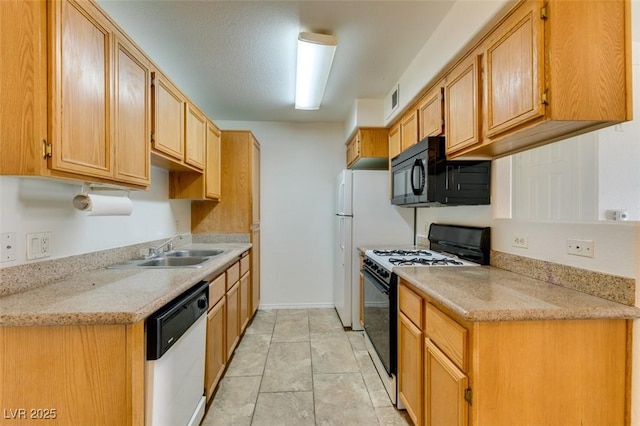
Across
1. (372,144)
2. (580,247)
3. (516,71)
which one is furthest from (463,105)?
(372,144)

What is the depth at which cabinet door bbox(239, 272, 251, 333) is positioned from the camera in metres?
2.75

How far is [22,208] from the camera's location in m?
1.27

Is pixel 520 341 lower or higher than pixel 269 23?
lower

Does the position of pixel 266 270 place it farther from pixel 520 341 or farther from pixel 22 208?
pixel 520 341

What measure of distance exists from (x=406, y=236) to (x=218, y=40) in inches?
97.2

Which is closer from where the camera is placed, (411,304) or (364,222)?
(411,304)

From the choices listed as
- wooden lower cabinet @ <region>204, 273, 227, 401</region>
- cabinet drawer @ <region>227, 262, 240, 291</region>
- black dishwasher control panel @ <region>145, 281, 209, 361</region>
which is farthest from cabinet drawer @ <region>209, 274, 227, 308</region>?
black dishwasher control panel @ <region>145, 281, 209, 361</region>

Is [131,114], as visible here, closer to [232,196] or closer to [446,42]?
[232,196]

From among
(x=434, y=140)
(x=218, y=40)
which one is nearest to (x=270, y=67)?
(x=218, y=40)

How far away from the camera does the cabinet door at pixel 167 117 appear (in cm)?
182

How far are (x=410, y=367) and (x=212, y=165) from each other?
2.50m

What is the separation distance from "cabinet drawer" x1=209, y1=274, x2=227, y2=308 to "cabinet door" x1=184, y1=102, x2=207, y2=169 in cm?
100

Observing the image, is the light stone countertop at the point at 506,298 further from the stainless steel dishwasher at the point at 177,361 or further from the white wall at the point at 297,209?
the white wall at the point at 297,209

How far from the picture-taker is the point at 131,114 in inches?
61.4
